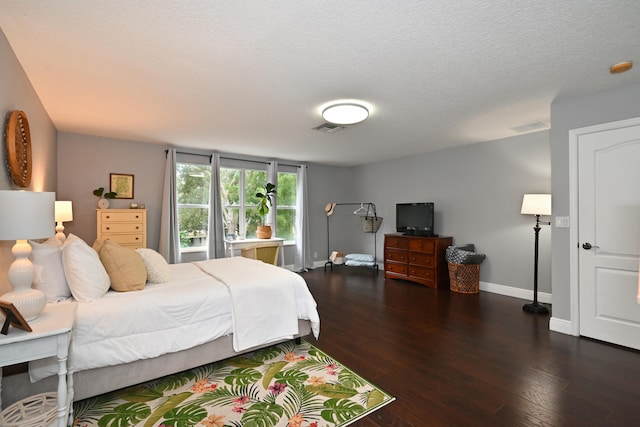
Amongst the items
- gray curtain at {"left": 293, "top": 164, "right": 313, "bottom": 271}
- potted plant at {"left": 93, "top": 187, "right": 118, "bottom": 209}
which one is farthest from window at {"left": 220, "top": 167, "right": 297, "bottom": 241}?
potted plant at {"left": 93, "top": 187, "right": 118, "bottom": 209}

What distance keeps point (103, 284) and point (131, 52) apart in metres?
1.68

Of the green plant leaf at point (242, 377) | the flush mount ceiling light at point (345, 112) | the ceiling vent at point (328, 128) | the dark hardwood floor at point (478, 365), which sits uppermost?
the ceiling vent at point (328, 128)

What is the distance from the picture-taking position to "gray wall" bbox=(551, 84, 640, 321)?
2936 millimetres

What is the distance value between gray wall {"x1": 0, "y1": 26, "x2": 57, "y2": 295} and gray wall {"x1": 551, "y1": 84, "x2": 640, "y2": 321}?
14.3 feet

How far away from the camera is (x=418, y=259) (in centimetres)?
520

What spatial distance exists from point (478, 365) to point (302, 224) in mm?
4430

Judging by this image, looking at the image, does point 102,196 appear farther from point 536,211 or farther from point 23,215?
point 536,211

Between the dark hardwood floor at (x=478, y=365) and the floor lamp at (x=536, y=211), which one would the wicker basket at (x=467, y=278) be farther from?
the floor lamp at (x=536, y=211)

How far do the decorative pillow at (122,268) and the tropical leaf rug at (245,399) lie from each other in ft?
2.44

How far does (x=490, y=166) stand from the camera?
4777mm

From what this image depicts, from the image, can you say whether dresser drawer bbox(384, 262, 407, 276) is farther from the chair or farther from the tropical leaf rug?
the tropical leaf rug

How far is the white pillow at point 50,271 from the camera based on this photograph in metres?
2.01

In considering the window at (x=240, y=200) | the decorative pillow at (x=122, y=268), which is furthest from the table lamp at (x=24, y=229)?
the window at (x=240, y=200)

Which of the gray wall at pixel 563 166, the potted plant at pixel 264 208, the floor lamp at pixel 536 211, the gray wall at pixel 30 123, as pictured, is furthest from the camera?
the potted plant at pixel 264 208
